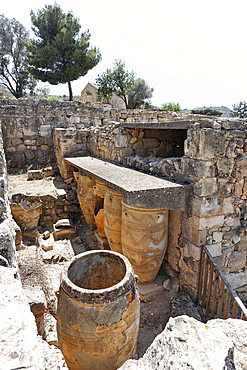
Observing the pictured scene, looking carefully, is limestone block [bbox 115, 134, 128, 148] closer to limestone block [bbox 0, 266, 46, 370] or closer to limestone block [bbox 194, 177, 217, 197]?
limestone block [bbox 194, 177, 217, 197]

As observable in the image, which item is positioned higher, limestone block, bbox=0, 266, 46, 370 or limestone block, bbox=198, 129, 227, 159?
limestone block, bbox=198, 129, 227, 159

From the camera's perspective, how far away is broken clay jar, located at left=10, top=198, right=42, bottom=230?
485 cm

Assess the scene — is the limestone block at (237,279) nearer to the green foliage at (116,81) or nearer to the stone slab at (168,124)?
the stone slab at (168,124)

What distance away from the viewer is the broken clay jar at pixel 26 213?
4846 millimetres

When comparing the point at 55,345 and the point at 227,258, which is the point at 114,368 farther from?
the point at 227,258

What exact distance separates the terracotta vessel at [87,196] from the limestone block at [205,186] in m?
2.60

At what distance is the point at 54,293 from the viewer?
347cm

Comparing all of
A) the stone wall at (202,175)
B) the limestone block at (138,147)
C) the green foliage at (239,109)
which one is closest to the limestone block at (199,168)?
the stone wall at (202,175)

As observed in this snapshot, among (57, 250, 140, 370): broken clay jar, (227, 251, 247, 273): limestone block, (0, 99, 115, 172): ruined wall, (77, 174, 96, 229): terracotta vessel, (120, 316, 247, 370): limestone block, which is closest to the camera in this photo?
(120, 316, 247, 370): limestone block

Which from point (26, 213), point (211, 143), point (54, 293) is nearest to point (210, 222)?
point (211, 143)

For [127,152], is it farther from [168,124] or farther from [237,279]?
[237,279]

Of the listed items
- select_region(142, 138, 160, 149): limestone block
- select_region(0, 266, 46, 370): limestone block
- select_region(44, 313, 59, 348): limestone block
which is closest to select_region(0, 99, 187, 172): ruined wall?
select_region(142, 138, 160, 149): limestone block

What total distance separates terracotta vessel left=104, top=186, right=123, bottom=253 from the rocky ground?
2.71ft

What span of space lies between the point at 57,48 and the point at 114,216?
16787mm
